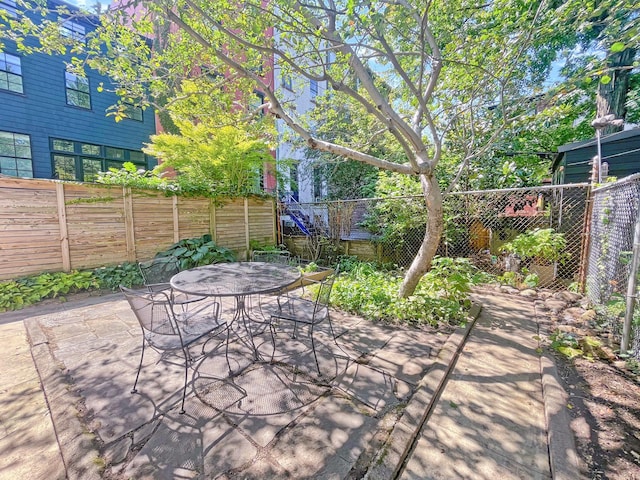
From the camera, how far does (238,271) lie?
128 inches

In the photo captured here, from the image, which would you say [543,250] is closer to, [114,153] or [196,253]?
[196,253]

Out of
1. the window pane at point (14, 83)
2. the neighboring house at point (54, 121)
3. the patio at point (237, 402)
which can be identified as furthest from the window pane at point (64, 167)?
the patio at point (237, 402)

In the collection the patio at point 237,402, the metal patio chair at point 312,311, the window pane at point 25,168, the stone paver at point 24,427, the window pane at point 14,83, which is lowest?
the stone paver at point 24,427

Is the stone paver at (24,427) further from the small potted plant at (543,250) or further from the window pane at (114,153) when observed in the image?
the window pane at (114,153)

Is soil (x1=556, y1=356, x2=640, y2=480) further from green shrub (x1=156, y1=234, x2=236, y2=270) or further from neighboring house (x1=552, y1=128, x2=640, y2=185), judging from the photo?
green shrub (x1=156, y1=234, x2=236, y2=270)

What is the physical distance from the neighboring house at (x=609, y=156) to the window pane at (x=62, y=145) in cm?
1325

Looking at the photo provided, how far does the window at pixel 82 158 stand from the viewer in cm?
835

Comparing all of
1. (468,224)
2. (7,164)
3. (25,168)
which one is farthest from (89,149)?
(468,224)

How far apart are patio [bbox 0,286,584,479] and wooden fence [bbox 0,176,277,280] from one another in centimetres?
241

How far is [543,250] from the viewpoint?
433 centimetres

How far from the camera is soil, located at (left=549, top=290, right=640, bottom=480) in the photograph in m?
1.52

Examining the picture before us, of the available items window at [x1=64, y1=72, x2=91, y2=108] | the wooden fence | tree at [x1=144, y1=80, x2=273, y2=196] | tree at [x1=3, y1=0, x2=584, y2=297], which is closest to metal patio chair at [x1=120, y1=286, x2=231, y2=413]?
tree at [x1=3, y1=0, x2=584, y2=297]

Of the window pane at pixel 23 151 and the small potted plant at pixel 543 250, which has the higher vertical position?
the window pane at pixel 23 151

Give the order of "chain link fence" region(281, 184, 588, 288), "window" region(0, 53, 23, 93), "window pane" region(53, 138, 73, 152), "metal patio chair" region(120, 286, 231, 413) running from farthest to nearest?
"window pane" region(53, 138, 73, 152) → "window" region(0, 53, 23, 93) → "chain link fence" region(281, 184, 588, 288) → "metal patio chair" region(120, 286, 231, 413)
